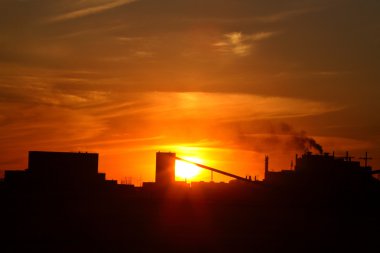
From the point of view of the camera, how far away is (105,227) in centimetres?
5756

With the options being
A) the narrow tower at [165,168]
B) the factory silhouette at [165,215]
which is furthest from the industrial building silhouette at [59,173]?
the narrow tower at [165,168]

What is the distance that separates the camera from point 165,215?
206 ft

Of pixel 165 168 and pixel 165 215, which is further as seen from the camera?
pixel 165 168

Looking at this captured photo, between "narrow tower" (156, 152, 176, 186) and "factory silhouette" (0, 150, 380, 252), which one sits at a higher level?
"narrow tower" (156, 152, 176, 186)

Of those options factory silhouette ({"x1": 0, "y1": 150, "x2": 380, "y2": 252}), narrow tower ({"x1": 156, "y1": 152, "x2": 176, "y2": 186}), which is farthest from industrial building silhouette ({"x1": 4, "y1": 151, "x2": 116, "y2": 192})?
narrow tower ({"x1": 156, "y1": 152, "x2": 176, "y2": 186})

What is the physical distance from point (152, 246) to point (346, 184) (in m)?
20.9

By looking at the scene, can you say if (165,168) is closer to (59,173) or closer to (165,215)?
(59,173)

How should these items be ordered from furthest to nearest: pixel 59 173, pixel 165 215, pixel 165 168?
pixel 165 168, pixel 59 173, pixel 165 215

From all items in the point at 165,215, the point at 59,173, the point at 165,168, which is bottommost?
the point at 165,215

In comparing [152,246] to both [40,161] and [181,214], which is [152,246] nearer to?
[181,214]

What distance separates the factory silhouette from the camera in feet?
181

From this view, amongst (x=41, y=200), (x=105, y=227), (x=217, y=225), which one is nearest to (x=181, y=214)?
(x=217, y=225)

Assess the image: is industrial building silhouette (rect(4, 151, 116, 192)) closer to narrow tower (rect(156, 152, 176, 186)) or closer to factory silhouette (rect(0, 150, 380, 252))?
factory silhouette (rect(0, 150, 380, 252))

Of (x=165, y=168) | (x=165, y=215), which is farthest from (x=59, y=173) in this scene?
(x=165, y=168)
